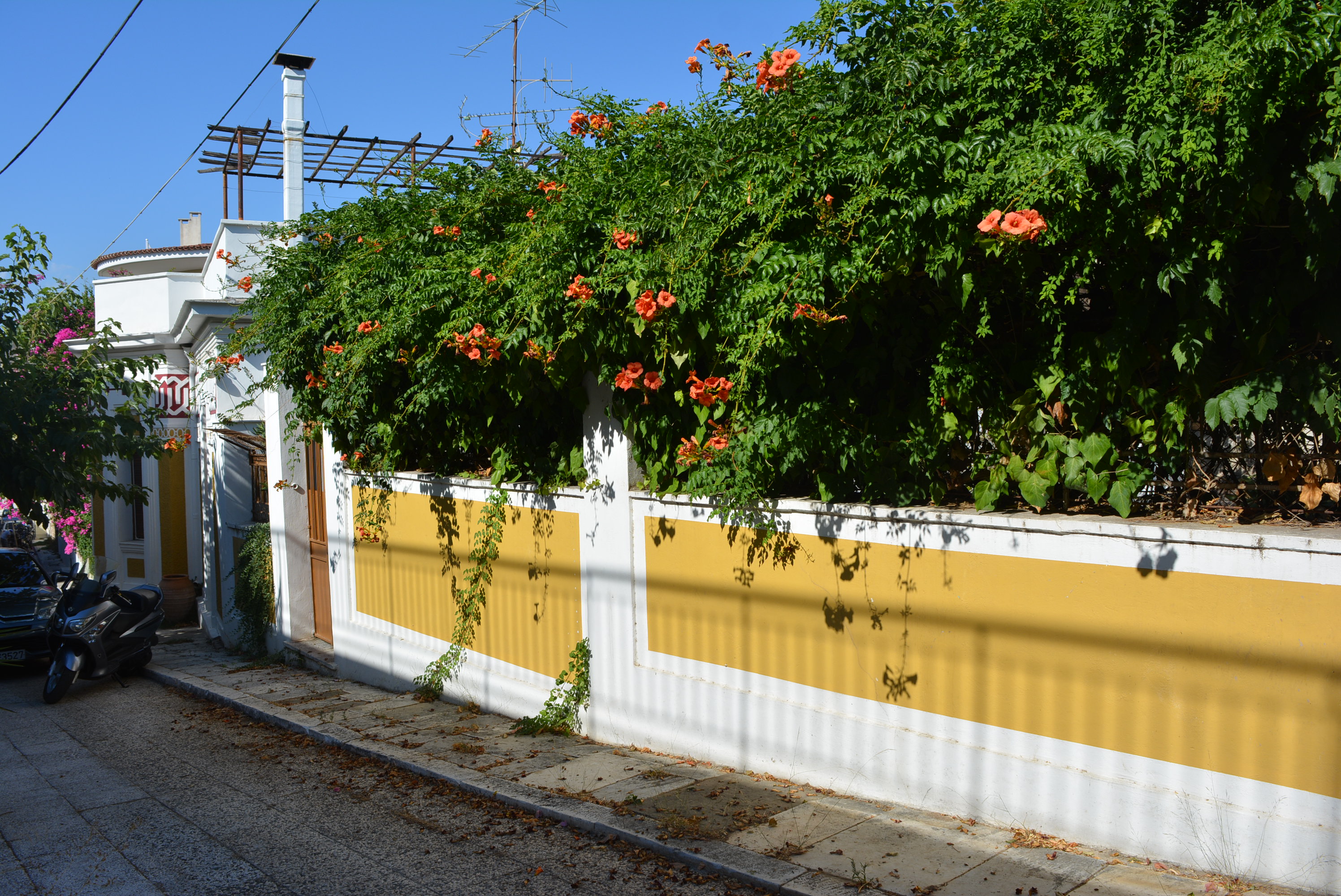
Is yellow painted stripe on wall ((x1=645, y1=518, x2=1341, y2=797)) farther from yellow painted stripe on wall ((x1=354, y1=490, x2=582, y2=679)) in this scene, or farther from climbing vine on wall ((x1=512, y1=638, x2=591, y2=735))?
yellow painted stripe on wall ((x1=354, y1=490, x2=582, y2=679))

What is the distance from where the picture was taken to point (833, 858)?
4156 mm

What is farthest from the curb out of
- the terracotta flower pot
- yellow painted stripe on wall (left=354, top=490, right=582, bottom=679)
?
the terracotta flower pot

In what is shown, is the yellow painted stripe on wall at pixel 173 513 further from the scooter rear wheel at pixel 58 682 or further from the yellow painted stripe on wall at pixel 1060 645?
the yellow painted stripe on wall at pixel 1060 645

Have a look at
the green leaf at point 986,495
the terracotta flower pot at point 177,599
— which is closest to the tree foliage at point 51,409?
the terracotta flower pot at point 177,599

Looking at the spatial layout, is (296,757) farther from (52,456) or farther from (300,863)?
(52,456)

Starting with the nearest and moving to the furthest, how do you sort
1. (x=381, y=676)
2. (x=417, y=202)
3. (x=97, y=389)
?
(x=417, y=202)
(x=381, y=676)
(x=97, y=389)

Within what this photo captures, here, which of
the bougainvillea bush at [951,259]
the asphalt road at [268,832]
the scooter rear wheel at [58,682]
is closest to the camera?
the bougainvillea bush at [951,259]

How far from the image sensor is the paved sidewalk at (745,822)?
3.75 m

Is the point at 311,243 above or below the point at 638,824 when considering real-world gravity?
above

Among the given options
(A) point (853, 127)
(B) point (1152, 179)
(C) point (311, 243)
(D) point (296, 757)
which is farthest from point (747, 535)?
(C) point (311, 243)

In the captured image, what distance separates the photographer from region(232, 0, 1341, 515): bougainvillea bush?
3.29m

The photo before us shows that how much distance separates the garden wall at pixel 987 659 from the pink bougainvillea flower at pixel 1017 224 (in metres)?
1.25

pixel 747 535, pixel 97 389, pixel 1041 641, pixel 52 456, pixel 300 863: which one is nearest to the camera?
pixel 1041 641

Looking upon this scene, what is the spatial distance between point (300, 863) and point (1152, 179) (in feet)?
16.2
